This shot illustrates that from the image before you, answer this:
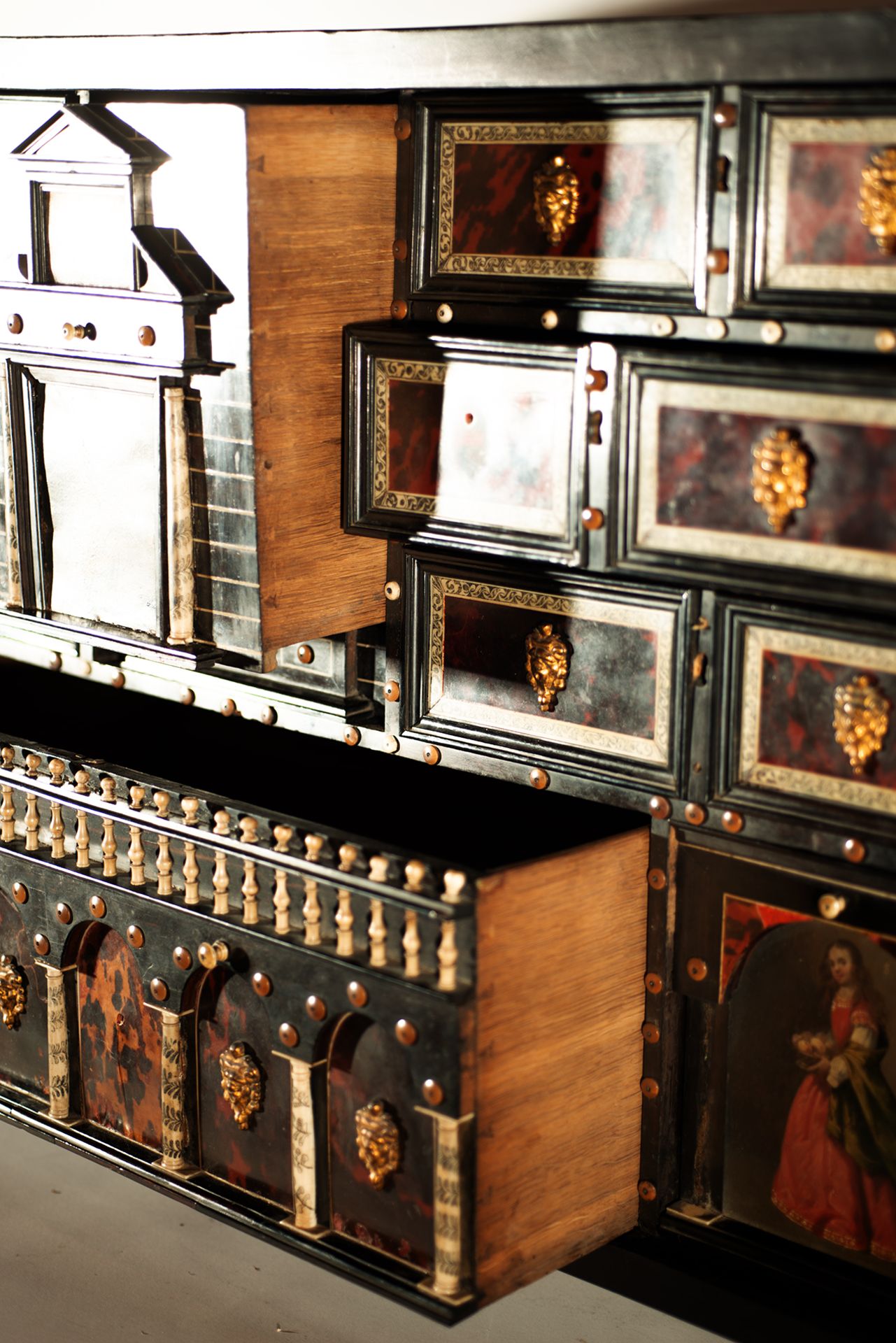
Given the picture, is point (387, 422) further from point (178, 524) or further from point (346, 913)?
point (346, 913)

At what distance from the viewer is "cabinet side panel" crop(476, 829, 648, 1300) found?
8.07 feet

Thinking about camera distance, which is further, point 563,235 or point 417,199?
point 417,199

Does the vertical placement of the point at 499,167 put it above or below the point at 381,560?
above

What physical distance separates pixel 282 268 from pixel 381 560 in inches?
20.4

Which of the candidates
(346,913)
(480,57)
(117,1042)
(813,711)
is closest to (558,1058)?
(346,913)

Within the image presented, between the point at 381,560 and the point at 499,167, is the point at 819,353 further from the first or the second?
the point at 381,560

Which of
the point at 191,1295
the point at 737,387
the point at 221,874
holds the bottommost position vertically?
the point at 191,1295

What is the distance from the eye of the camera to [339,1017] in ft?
8.49

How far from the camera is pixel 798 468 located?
2346 mm

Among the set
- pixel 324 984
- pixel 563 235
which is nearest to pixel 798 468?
pixel 563 235

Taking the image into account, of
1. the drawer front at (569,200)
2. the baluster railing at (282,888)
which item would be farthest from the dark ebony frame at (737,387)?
the baluster railing at (282,888)

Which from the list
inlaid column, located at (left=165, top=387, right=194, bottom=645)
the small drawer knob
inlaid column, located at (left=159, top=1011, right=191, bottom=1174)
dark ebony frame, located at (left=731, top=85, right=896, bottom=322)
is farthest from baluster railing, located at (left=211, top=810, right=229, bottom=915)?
dark ebony frame, located at (left=731, top=85, right=896, bottom=322)

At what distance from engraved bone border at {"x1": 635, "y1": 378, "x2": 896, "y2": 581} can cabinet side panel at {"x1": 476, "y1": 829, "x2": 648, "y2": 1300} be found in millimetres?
450

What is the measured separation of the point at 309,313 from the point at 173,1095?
4.07ft
